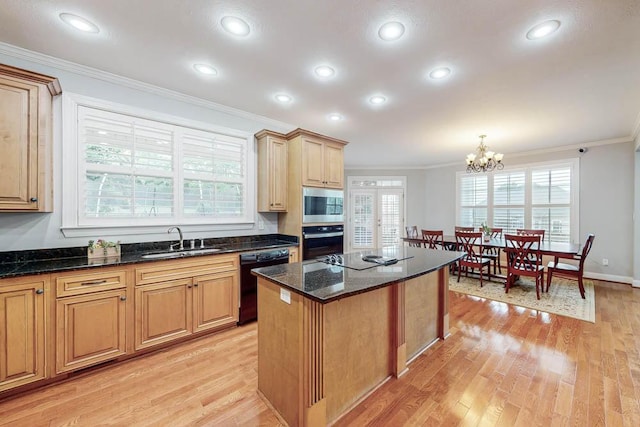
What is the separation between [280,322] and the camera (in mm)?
1649

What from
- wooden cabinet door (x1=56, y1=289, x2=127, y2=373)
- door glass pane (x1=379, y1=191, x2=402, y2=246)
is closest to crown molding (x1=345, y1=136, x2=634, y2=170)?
door glass pane (x1=379, y1=191, x2=402, y2=246)

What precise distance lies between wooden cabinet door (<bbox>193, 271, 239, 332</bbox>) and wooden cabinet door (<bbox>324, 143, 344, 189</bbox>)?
182cm

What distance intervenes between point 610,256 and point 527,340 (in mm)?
3904

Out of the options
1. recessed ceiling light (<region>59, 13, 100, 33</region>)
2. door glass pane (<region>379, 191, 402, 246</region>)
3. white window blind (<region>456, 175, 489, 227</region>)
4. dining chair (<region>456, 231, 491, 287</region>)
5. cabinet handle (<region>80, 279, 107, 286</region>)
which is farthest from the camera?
door glass pane (<region>379, 191, 402, 246</region>)

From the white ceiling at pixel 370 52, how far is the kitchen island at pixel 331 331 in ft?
5.87

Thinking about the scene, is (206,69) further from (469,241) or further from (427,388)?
(469,241)

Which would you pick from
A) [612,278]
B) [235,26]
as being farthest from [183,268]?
[612,278]

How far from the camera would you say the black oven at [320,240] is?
3469 millimetres

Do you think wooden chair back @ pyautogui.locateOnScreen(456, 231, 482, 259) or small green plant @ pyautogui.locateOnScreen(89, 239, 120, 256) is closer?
small green plant @ pyautogui.locateOnScreen(89, 239, 120, 256)

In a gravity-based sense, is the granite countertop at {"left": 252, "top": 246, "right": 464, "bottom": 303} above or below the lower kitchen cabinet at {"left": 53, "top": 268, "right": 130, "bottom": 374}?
above

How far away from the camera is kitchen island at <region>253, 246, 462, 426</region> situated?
4.87 feet

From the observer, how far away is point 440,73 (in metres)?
2.51

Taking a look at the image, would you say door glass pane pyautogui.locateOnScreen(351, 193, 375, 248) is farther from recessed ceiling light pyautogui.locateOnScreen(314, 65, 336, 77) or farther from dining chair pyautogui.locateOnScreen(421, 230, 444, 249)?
recessed ceiling light pyautogui.locateOnScreen(314, 65, 336, 77)

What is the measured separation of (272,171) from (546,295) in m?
4.59
